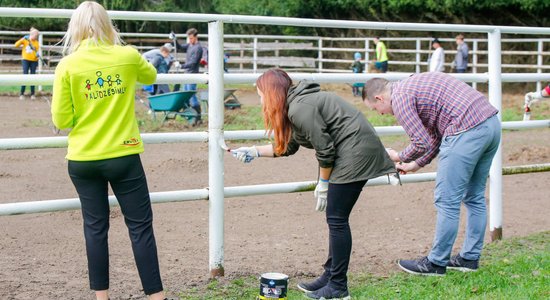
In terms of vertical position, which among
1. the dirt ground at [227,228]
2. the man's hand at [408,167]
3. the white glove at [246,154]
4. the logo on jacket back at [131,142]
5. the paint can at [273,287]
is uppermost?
the logo on jacket back at [131,142]

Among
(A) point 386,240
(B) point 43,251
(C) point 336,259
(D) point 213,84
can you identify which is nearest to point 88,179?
(D) point 213,84

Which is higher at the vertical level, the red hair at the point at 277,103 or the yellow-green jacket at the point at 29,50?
the yellow-green jacket at the point at 29,50

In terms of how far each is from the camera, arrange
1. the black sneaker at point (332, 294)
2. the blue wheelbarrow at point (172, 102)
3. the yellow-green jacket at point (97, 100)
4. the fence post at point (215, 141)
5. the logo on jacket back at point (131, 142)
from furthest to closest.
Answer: the blue wheelbarrow at point (172, 102)
the fence post at point (215, 141)
the black sneaker at point (332, 294)
the logo on jacket back at point (131, 142)
the yellow-green jacket at point (97, 100)

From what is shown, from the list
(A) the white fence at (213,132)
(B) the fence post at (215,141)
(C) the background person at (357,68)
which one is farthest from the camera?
(C) the background person at (357,68)

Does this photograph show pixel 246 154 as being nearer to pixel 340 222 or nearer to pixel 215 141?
pixel 215 141

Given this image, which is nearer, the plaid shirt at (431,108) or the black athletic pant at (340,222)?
the black athletic pant at (340,222)

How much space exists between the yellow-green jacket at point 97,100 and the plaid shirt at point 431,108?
1.58 m

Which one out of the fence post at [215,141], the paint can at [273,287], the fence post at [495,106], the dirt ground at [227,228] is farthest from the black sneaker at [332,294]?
the fence post at [495,106]

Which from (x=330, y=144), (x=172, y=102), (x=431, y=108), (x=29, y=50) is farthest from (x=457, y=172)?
(x=29, y=50)

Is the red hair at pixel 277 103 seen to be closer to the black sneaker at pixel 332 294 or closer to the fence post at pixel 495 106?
the black sneaker at pixel 332 294

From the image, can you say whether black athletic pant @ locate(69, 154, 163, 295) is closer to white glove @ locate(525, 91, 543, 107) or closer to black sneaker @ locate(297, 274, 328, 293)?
black sneaker @ locate(297, 274, 328, 293)

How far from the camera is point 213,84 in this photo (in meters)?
4.75

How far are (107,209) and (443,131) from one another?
205 cm

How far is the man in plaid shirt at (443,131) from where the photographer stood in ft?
15.3
